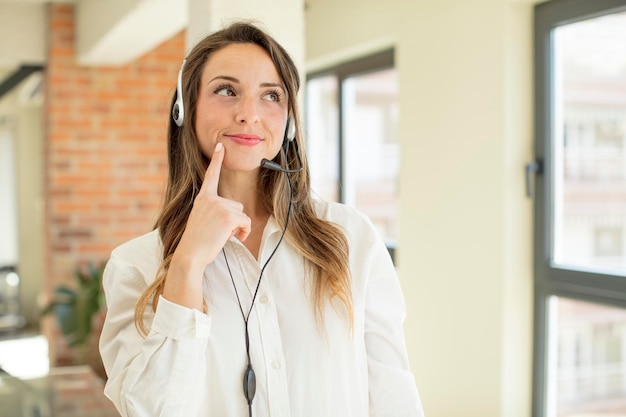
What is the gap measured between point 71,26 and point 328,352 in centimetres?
464

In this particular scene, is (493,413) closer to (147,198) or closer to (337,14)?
(337,14)

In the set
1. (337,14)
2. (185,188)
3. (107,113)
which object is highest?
(337,14)

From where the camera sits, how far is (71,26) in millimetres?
5418

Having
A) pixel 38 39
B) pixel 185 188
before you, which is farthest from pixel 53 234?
pixel 185 188

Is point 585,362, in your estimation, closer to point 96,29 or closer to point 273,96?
point 273,96

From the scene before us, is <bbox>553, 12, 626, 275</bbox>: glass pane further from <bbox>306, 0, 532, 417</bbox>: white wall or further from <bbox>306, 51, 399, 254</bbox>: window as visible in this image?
<bbox>306, 51, 399, 254</bbox>: window

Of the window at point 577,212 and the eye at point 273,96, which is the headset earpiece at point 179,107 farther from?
the window at point 577,212

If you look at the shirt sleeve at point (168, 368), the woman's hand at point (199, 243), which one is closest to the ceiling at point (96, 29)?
the woman's hand at point (199, 243)

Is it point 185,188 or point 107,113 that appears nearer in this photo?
point 185,188

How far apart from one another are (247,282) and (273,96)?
37 centimetres

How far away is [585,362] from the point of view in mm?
3168

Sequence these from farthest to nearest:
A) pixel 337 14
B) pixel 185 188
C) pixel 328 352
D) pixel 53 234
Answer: pixel 53 234 → pixel 337 14 → pixel 185 188 → pixel 328 352

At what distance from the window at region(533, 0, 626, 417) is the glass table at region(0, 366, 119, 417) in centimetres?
190

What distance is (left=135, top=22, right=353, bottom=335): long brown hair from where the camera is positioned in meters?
1.46
